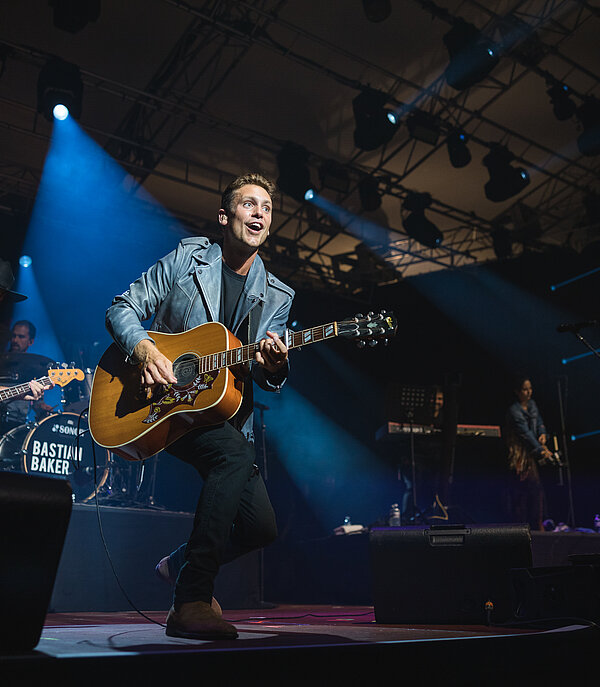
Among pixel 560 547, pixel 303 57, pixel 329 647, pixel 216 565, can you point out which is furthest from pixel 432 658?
pixel 303 57

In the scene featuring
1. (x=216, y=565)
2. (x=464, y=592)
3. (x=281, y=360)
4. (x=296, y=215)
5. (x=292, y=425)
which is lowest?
(x=464, y=592)

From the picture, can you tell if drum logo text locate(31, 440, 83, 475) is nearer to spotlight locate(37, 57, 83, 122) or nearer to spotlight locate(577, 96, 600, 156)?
spotlight locate(37, 57, 83, 122)

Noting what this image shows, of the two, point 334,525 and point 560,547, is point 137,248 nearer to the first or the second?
point 334,525

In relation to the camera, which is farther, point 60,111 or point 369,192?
point 369,192

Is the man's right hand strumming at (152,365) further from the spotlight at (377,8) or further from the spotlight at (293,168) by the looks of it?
the spotlight at (293,168)

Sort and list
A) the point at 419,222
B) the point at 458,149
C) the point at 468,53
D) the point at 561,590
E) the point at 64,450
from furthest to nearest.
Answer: the point at 419,222
the point at 458,149
the point at 468,53
the point at 64,450
the point at 561,590

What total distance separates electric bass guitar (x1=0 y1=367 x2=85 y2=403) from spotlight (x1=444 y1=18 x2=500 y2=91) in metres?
6.39

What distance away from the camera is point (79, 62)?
927cm

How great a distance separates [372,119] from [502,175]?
2.70m

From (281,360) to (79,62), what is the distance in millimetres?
8203

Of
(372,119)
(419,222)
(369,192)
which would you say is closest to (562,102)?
(372,119)

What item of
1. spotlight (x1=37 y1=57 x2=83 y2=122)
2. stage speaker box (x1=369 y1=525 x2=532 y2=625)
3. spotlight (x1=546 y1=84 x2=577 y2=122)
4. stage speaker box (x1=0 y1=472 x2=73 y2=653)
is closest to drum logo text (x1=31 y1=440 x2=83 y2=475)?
spotlight (x1=37 y1=57 x2=83 y2=122)

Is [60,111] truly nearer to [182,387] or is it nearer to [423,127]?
[423,127]

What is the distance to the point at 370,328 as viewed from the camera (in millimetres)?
3078
